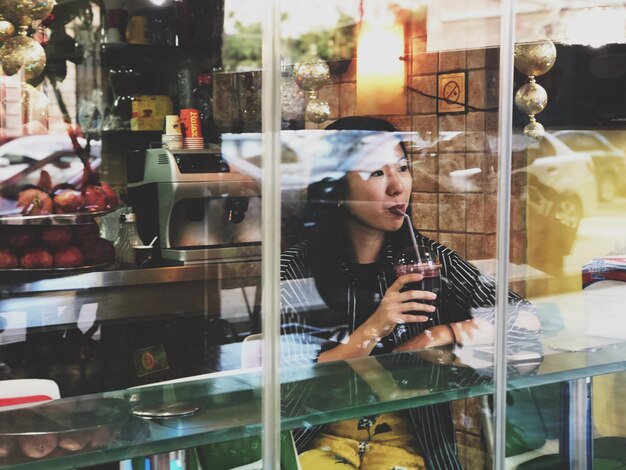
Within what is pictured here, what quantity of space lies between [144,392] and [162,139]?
6.37 ft

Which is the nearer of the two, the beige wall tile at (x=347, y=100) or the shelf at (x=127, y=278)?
the beige wall tile at (x=347, y=100)

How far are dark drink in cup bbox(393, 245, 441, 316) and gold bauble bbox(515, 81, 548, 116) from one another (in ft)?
1.76

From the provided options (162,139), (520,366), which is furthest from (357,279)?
(162,139)

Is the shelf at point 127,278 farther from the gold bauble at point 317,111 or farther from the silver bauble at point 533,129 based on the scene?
the silver bauble at point 533,129

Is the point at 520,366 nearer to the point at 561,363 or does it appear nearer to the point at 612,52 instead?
the point at 561,363

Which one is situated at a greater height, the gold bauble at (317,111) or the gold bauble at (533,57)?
the gold bauble at (533,57)

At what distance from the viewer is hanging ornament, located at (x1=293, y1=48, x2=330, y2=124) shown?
8.09 feet

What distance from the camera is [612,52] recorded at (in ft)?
10.2

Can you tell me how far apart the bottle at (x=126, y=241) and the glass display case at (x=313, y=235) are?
10 mm

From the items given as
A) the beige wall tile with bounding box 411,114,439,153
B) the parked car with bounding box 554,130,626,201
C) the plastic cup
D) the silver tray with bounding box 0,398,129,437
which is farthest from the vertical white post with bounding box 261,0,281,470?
the parked car with bounding box 554,130,626,201

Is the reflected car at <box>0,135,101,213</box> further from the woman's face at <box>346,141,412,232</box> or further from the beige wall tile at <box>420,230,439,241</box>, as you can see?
the beige wall tile at <box>420,230,439,241</box>

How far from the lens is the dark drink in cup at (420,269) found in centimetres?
222

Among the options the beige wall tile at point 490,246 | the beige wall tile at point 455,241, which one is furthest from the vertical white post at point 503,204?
the beige wall tile at point 455,241

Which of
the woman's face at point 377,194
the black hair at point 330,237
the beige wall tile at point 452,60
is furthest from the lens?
the beige wall tile at point 452,60
